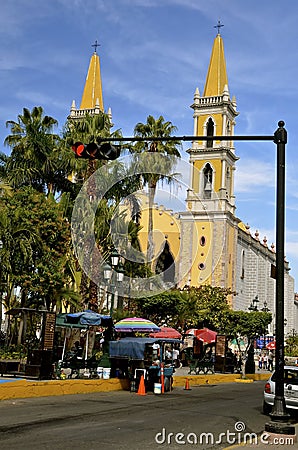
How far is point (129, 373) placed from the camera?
2266 centimetres

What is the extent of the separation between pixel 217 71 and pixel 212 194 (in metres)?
13.5

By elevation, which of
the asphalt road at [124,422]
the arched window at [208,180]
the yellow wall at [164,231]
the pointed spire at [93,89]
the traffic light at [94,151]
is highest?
the pointed spire at [93,89]

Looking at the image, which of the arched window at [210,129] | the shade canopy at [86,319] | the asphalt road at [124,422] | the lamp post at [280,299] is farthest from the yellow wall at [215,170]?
the lamp post at [280,299]

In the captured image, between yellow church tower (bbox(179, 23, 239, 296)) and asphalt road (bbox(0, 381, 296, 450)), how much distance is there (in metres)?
46.3

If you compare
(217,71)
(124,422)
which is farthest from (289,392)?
(217,71)

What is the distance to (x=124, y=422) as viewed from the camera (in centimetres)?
1339

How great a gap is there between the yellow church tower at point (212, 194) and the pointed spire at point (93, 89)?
34.1 ft

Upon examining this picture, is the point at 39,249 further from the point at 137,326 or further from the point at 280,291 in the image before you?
the point at 280,291

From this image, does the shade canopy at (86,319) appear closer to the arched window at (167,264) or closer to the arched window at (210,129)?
the arched window at (167,264)

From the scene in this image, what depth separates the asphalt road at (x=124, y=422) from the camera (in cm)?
1061

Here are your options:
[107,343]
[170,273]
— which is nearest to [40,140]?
[107,343]

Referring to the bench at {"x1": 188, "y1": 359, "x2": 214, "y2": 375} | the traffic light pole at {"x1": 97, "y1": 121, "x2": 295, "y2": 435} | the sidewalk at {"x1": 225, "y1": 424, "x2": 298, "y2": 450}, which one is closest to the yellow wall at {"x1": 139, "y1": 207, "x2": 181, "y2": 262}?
the bench at {"x1": 188, "y1": 359, "x2": 214, "y2": 375}

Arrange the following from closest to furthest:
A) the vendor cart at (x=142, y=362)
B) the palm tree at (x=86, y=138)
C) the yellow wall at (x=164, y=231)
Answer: the vendor cart at (x=142, y=362) < the palm tree at (x=86, y=138) < the yellow wall at (x=164, y=231)

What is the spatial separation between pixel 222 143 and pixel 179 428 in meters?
57.8
